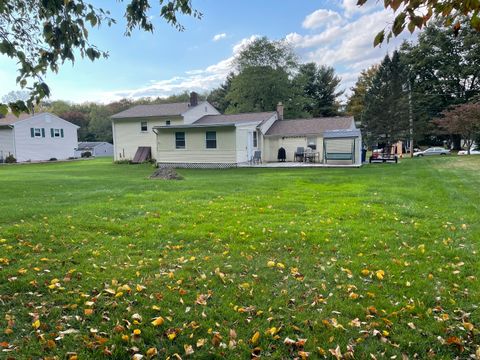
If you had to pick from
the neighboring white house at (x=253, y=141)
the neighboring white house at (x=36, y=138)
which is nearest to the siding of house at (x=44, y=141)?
the neighboring white house at (x=36, y=138)

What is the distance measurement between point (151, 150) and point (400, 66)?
31.6m

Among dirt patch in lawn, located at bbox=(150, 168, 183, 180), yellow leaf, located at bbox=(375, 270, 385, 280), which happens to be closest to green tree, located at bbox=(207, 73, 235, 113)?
dirt patch in lawn, located at bbox=(150, 168, 183, 180)

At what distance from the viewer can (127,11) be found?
3471 millimetres

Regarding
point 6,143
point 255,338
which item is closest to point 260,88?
point 6,143

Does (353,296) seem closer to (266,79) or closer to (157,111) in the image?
(157,111)

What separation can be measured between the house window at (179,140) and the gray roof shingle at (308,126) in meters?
6.15

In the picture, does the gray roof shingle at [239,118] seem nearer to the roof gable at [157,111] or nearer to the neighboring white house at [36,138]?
the roof gable at [157,111]

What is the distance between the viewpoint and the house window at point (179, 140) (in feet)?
78.2

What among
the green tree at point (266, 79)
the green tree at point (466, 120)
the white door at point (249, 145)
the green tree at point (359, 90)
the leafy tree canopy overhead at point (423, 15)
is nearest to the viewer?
the leafy tree canopy overhead at point (423, 15)

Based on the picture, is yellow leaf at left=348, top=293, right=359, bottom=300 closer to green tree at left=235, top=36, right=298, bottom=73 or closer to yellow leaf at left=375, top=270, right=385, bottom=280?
yellow leaf at left=375, top=270, right=385, bottom=280

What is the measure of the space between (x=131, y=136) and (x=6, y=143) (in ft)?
45.4

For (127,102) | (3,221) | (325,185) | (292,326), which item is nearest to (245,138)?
(325,185)

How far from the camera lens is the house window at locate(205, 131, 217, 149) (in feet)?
75.4

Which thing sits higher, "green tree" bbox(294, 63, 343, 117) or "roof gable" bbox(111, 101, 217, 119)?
"green tree" bbox(294, 63, 343, 117)
